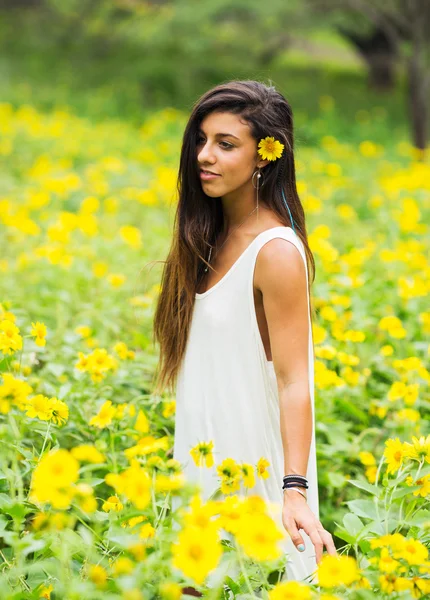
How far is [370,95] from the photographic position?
14.0 meters

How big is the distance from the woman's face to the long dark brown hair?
0.02m

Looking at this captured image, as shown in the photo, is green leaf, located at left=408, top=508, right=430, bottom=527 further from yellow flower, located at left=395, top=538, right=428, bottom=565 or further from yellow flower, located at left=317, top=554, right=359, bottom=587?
yellow flower, located at left=317, top=554, right=359, bottom=587

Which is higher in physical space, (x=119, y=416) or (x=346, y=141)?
(x=346, y=141)

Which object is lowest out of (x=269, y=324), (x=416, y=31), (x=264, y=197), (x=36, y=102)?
(x=269, y=324)

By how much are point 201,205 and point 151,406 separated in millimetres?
780

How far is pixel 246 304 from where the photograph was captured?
1.65 m

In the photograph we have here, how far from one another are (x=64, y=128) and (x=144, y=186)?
261 cm

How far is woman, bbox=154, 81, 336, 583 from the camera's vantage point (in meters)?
1.57

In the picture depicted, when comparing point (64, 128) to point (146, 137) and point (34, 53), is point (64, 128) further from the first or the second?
point (34, 53)

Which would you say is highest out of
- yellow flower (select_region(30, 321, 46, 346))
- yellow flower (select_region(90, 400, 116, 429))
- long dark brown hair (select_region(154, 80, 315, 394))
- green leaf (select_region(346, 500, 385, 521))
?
long dark brown hair (select_region(154, 80, 315, 394))

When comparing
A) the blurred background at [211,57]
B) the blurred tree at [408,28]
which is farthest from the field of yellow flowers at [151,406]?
the blurred background at [211,57]

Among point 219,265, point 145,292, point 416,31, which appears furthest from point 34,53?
point 219,265

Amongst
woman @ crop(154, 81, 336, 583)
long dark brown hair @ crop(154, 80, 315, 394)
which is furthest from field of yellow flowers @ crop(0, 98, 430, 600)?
long dark brown hair @ crop(154, 80, 315, 394)

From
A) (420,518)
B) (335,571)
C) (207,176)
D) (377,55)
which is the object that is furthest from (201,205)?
(377,55)
